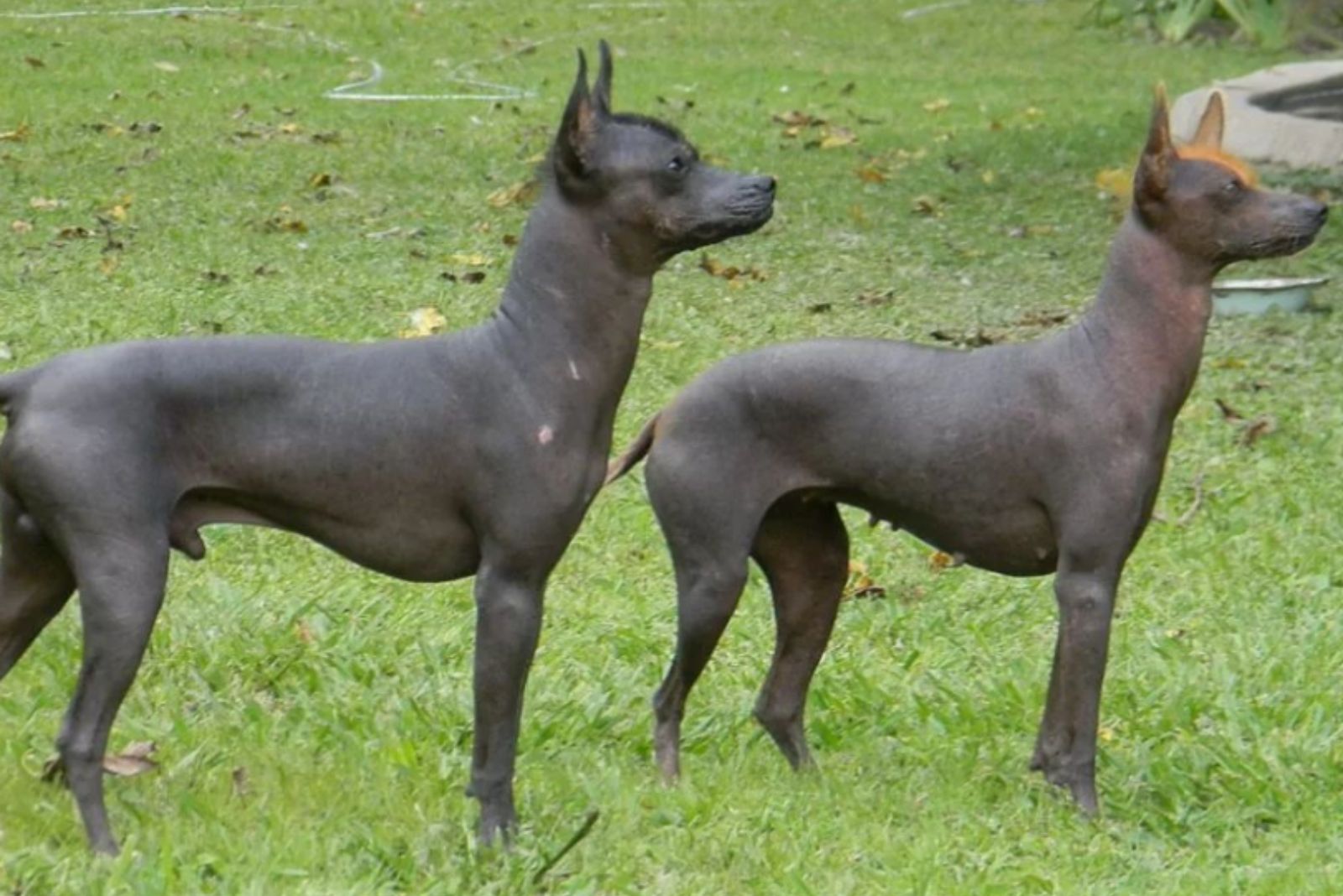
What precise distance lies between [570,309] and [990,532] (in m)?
1.07

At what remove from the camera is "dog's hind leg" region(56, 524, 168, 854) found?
419 centimetres

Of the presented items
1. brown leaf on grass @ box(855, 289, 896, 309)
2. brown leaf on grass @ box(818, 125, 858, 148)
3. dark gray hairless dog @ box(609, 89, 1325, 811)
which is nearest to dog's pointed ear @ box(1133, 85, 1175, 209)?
dark gray hairless dog @ box(609, 89, 1325, 811)

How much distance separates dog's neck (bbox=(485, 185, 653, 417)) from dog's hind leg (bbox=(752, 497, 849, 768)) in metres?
0.85

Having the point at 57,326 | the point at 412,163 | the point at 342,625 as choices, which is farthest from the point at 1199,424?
the point at 412,163

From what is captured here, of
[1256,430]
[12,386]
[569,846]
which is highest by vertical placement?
[12,386]

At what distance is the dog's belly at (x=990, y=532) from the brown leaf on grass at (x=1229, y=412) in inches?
126

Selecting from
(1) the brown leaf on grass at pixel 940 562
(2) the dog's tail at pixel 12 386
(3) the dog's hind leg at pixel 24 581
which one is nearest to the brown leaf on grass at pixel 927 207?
(1) the brown leaf on grass at pixel 940 562

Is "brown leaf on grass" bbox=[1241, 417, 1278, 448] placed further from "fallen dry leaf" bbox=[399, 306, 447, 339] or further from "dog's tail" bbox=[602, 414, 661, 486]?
"dog's tail" bbox=[602, 414, 661, 486]

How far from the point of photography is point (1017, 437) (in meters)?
4.85

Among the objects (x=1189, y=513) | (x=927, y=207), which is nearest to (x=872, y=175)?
(x=927, y=207)

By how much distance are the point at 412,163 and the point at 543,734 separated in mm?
7690

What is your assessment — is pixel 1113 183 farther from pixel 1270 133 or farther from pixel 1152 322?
pixel 1152 322

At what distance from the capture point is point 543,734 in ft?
17.1

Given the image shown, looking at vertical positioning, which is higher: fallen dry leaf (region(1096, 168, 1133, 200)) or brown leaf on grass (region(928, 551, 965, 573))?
brown leaf on grass (region(928, 551, 965, 573))
